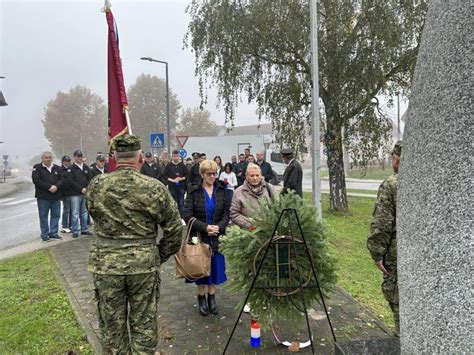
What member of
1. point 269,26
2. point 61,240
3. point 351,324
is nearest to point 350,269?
point 351,324

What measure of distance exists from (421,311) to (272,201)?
208 centimetres

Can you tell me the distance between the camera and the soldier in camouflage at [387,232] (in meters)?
3.30

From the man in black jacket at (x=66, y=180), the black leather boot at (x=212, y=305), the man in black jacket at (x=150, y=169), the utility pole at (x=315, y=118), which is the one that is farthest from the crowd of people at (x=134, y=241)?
the man in black jacket at (x=150, y=169)

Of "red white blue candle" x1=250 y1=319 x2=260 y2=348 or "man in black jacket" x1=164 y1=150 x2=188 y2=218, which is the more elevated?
"man in black jacket" x1=164 y1=150 x2=188 y2=218

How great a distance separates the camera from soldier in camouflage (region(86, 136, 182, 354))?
3.03 metres

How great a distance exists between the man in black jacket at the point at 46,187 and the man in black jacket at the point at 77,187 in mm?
332

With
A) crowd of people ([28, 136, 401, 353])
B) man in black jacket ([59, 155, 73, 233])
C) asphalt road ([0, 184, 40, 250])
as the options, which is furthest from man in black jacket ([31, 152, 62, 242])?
crowd of people ([28, 136, 401, 353])

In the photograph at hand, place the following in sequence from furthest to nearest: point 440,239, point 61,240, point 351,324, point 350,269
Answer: point 61,240 < point 350,269 < point 351,324 < point 440,239

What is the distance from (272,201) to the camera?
3926 millimetres

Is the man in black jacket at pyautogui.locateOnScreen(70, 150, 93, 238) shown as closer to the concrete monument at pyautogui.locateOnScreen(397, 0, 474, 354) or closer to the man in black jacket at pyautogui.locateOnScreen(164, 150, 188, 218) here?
the man in black jacket at pyautogui.locateOnScreen(164, 150, 188, 218)

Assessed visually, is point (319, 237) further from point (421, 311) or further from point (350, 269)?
point (350, 269)

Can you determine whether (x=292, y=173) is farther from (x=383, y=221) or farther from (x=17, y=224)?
(x=17, y=224)

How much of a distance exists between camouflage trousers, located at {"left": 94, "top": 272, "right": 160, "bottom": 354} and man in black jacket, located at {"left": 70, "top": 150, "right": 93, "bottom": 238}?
268 inches

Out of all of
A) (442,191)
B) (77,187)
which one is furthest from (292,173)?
(442,191)
